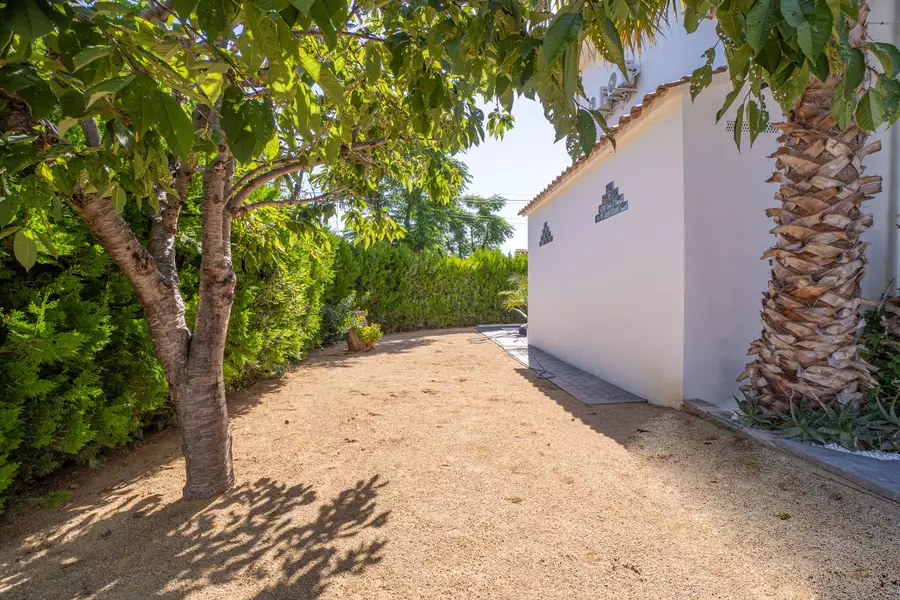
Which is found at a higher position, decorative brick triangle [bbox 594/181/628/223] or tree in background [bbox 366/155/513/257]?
tree in background [bbox 366/155/513/257]

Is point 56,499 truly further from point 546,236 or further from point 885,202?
point 546,236

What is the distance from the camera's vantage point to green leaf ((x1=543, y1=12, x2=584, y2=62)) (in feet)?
3.20

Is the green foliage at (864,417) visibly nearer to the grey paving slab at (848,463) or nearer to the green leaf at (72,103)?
the grey paving slab at (848,463)

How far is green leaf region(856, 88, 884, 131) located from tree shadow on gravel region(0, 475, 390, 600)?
269 cm

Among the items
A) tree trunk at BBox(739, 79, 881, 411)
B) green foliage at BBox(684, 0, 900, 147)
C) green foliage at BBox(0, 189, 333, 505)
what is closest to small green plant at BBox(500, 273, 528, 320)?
tree trunk at BBox(739, 79, 881, 411)

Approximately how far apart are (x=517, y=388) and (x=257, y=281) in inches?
150

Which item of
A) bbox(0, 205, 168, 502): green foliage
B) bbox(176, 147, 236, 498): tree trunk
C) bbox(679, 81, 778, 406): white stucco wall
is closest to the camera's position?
bbox(0, 205, 168, 502): green foliage

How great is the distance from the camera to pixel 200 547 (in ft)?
7.96

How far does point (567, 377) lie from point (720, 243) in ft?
10.0

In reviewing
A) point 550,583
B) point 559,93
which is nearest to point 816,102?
point 559,93

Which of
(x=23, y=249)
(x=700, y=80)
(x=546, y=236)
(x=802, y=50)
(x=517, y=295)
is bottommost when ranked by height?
(x=517, y=295)

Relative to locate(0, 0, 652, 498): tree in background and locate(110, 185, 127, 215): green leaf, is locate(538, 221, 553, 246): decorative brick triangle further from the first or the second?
locate(110, 185, 127, 215): green leaf

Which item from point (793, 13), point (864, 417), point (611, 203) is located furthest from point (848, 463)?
point (611, 203)

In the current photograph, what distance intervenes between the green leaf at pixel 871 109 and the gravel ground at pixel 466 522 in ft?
6.55
